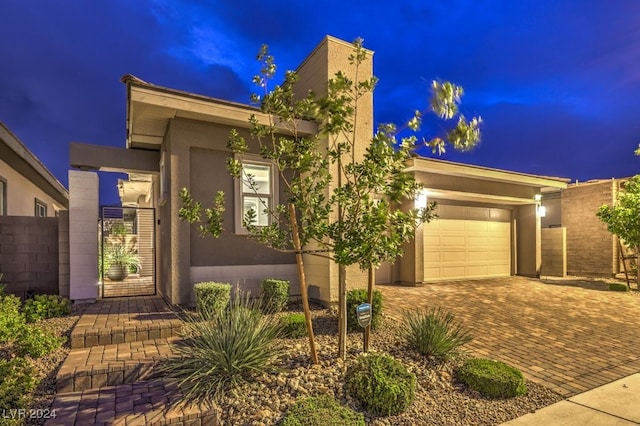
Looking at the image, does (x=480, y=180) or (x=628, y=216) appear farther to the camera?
(x=480, y=180)

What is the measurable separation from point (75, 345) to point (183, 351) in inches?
68.4

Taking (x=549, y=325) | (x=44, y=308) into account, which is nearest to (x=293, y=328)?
Result: (x=44, y=308)

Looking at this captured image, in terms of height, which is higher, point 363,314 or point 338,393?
point 363,314

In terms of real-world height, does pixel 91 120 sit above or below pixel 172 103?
above

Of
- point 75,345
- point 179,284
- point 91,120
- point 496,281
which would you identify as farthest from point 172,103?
point 91,120

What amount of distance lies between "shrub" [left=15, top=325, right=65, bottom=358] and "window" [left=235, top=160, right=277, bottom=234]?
3.60 meters

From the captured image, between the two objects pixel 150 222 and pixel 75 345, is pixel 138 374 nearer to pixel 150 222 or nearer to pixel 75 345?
pixel 75 345

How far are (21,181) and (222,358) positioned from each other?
35.3 ft

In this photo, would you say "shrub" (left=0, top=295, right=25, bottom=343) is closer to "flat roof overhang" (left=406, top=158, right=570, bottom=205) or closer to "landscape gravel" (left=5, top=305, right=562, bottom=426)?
"landscape gravel" (left=5, top=305, right=562, bottom=426)

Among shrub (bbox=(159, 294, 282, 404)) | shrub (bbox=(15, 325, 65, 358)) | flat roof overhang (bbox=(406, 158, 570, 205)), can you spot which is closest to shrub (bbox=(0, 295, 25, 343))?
shrub (bbox=(15, 325, 65, 358))

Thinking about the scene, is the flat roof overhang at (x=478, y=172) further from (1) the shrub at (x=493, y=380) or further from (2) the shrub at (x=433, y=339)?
(1) the shrub at (x=493, y=380)

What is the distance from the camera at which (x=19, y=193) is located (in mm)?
10258

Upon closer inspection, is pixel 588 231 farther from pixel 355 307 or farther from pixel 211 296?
pixel 211 296

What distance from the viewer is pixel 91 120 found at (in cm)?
8125
